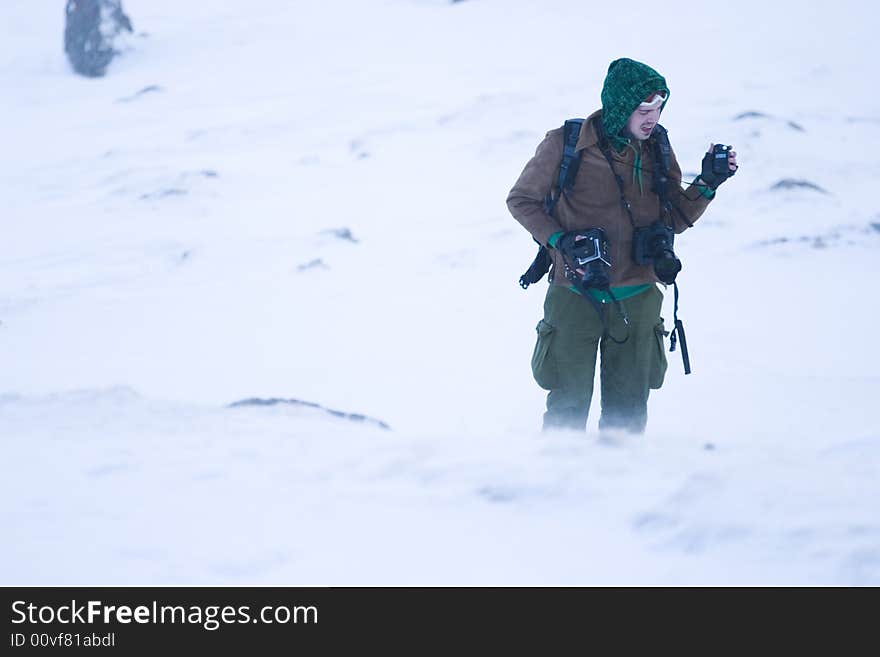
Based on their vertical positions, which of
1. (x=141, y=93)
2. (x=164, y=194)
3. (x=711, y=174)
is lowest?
(x=164, y=194)

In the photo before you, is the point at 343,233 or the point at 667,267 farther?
the point at 343,233

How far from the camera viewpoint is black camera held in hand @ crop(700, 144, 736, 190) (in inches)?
144

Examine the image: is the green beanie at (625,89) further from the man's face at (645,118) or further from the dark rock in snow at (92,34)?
the dark rock in snow at (92,34)

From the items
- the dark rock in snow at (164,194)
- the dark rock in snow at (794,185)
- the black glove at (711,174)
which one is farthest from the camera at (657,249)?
the dark rock in snow at (164,194)

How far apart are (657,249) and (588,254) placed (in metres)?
0.29

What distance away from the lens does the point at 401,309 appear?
805 centimetres

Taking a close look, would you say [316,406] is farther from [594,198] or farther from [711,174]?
[711,174]

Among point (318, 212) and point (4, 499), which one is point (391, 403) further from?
point (318, 212)

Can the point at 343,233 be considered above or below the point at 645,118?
below

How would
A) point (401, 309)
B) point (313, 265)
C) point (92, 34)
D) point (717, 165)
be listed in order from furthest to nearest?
point (92, 34)
point (313, 265)
point (401, 309)
point (717, 165)

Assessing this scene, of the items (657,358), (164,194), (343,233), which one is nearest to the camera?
(657,358)

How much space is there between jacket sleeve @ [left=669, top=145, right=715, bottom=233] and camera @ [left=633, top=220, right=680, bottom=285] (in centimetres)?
15

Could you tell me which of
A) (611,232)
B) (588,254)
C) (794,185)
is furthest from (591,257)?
(794,185)

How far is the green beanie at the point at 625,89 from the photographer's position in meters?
3.53
